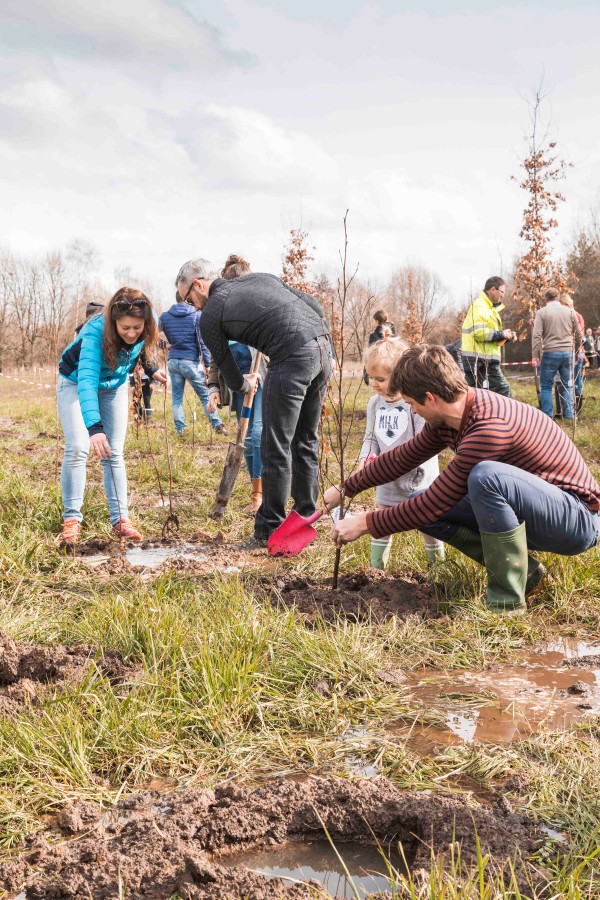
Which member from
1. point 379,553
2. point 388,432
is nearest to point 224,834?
point 379,553

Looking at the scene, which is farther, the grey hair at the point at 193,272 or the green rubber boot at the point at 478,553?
the grey hair at the point at 193,272

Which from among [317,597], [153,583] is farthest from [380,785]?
[153,583]

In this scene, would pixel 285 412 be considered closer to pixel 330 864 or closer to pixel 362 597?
pixel 362 597

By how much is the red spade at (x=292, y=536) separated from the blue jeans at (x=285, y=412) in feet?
1.40

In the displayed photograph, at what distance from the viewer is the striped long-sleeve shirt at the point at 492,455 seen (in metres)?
3.25

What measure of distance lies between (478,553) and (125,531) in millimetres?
2441

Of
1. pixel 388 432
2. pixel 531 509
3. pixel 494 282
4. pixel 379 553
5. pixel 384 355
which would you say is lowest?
pixel 379 553

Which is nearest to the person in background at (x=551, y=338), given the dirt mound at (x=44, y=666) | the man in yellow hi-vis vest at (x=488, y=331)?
the man in yellow hi-vis vest at (x=488, y=331)

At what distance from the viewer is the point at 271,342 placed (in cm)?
464

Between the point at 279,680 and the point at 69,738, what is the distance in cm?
78

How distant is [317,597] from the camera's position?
Result: 3637 mm

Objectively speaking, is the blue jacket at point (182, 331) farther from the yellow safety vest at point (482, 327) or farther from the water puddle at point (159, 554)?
the water puddle at point (159, 554)

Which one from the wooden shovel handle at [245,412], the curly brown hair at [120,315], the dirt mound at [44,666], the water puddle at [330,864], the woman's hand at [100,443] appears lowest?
the water puddle at [330,864]

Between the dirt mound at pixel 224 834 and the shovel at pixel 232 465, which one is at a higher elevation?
the shovel at pixel 232 465
